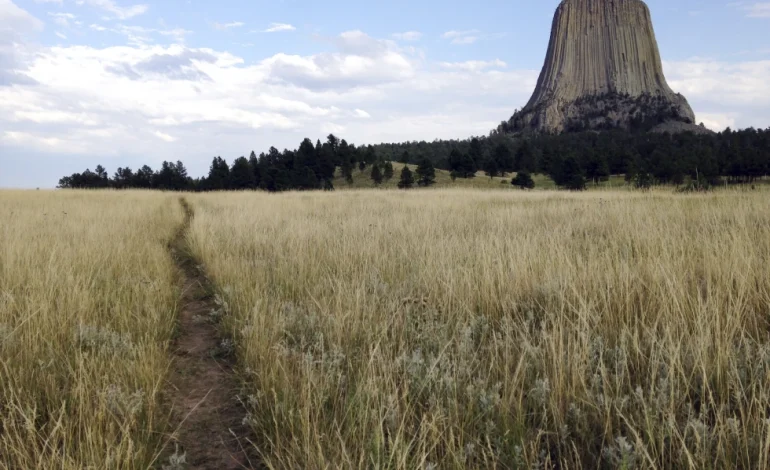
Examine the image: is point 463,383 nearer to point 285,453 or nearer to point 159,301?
point 285,453

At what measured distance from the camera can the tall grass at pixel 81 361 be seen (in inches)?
85.5

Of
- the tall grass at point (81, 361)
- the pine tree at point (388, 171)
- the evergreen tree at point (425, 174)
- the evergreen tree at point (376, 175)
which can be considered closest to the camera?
the tall grass at point (81, 361)

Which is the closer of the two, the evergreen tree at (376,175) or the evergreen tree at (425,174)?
the evergreen tree at (425,174)

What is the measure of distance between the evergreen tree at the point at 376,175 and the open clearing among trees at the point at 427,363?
190 ft

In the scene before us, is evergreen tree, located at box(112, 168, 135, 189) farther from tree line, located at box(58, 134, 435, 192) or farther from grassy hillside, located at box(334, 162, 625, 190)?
grassy hillside, located at box(334, 162, 625, 190)

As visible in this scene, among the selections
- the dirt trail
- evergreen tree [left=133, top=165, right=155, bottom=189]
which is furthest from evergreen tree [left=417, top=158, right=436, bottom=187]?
the dirt trail

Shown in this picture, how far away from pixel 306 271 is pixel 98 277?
2536mm

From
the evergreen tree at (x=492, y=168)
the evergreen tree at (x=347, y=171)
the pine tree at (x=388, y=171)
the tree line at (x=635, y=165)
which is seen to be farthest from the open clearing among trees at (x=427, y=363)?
the evergreen tree at (x=492, y=168)

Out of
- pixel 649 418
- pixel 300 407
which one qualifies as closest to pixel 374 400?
pixel 300 407

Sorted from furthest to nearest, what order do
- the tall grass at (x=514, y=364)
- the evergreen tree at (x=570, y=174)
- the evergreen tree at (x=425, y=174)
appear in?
the evergreen tree at (x=425, y=174)
the evergreen tree at (x=570, y=174)
the tall grass at (x=514, y=364)

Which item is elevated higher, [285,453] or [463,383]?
[463,383]

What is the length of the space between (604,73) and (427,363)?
18370cm

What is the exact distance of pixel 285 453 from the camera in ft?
7.45

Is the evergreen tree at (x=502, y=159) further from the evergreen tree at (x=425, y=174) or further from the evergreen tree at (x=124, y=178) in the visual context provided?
the evergreen tree at (x=124, y=178)
